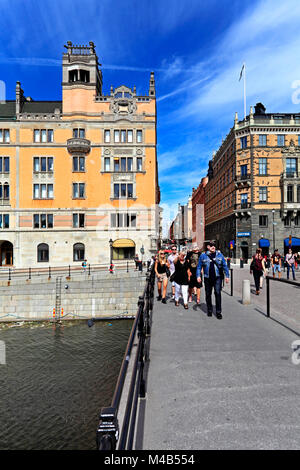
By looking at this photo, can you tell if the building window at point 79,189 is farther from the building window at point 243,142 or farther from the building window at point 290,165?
the building window at point 290,165

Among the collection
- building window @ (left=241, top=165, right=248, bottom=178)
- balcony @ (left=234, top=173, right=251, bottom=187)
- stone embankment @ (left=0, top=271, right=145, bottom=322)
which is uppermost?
building window @ (left=241, top=165, right=248, bottom=178)

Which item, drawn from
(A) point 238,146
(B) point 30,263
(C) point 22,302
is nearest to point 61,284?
(C) point 22,302

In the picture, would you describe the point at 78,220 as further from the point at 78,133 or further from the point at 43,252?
the point at 78,133

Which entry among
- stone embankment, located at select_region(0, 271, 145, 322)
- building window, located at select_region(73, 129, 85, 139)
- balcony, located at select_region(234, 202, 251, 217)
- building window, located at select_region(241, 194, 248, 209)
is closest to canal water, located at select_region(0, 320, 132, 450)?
stone embankment, located at select_region(0, 271, 145, 322)

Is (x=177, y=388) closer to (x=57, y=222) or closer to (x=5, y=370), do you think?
(x=5, y=370)

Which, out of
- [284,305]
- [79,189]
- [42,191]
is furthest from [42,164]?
[284,305]

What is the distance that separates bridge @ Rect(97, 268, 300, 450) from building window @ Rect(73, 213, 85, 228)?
29.7 meters

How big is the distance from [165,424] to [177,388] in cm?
79

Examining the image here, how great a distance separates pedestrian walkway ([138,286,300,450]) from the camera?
2964 millimetres

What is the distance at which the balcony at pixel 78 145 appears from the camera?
34344 millimetres

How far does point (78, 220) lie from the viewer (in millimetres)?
34938

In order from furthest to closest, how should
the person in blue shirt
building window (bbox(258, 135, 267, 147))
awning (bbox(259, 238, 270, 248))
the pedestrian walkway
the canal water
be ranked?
building window (bbox(258, 135, 267, 147))
awning (bbox(259, 238, 270, 248))
the canal water
the person in blue shirt
the pedestrian walkway
